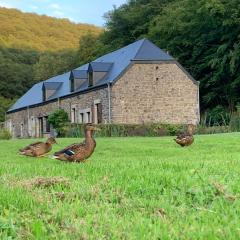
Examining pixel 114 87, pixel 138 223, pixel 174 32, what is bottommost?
pixel 138 223

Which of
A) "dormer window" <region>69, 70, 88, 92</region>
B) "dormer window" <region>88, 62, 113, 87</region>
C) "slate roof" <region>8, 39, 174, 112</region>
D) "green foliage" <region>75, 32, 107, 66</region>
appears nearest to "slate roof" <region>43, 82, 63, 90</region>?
"slate roof" <region>8, 39, 174, 112</region>

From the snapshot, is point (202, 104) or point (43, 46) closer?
point (202, 104)

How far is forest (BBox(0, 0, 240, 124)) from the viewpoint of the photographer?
45.9m

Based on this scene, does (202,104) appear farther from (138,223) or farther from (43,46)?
(43,46)

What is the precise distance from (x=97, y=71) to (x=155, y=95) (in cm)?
489

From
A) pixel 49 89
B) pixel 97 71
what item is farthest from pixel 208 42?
pixel 49 89

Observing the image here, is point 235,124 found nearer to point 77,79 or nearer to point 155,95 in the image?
point 155,95

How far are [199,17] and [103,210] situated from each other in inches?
1808

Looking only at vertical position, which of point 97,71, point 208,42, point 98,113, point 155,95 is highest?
point 208,42

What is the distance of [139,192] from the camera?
663cm

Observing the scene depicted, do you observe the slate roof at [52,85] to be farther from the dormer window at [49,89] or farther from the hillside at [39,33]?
the hillside at [39,33]

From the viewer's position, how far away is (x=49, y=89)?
170ft

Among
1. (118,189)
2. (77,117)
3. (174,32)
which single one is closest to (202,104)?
(174,32)

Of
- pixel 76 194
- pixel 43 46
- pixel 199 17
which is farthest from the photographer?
pixel 43 46
